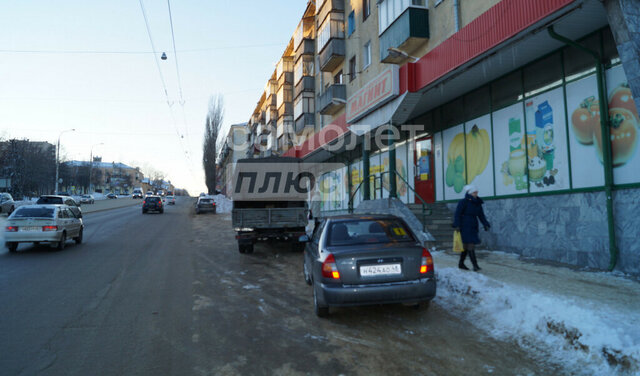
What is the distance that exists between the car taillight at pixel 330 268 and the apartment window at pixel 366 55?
16.7 m

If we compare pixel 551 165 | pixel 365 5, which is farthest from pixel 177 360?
pixel 365 5

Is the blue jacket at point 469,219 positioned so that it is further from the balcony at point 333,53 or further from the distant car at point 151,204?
the distant car at point 151,204

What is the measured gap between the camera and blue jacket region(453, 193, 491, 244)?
7.60 m

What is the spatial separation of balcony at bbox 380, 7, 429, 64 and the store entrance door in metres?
3.56

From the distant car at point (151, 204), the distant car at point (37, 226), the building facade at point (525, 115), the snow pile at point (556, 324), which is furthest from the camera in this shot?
the distant car at point (151, 204)

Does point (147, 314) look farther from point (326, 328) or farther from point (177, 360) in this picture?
point (326, 328)

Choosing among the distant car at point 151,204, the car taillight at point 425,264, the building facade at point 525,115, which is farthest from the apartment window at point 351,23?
the distant car at point 151,204

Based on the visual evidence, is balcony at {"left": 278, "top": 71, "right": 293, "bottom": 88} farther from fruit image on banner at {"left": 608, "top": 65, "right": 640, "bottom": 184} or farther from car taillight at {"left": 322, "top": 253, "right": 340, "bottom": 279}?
car taillight at {"left": 322, "top": 253, "right": 340, "bottom": 279}

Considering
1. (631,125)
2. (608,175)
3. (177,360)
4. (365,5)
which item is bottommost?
(177,360)

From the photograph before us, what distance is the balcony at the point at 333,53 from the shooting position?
22469 millimetres

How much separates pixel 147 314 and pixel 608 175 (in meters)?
8.50

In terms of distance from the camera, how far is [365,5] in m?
20.7

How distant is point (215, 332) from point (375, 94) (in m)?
10.3

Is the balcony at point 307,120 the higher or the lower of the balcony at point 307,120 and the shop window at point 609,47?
the higher
